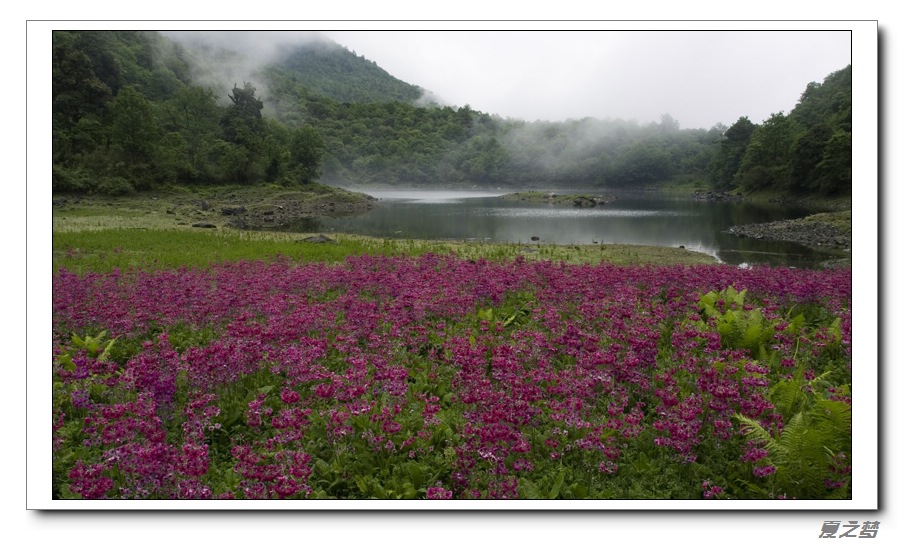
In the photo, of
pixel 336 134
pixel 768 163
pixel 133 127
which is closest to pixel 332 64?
pixel 133 127

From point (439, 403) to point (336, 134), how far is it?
92.0 feet

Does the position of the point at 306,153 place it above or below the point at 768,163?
above

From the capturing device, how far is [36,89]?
5.20 metres

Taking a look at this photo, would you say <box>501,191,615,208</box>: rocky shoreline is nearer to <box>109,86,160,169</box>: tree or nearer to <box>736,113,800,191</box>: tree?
<box>736,113,800,191</box>: tree

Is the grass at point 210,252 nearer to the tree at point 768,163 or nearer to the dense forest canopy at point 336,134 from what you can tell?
the dense forest canopy at point 336,134

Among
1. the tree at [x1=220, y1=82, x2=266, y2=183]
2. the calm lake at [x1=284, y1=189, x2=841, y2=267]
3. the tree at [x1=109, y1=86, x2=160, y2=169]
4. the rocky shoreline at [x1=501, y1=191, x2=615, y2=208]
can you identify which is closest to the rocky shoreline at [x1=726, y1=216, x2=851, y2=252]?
the calm lake at [x1=284, y1=189, x2=841, y2=267]

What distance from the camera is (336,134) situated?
30922 mm

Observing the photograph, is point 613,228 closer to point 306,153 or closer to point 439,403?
point 306,153

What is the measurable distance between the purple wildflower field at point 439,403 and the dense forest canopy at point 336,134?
7.16ft

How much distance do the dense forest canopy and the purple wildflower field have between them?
218 centimetres
